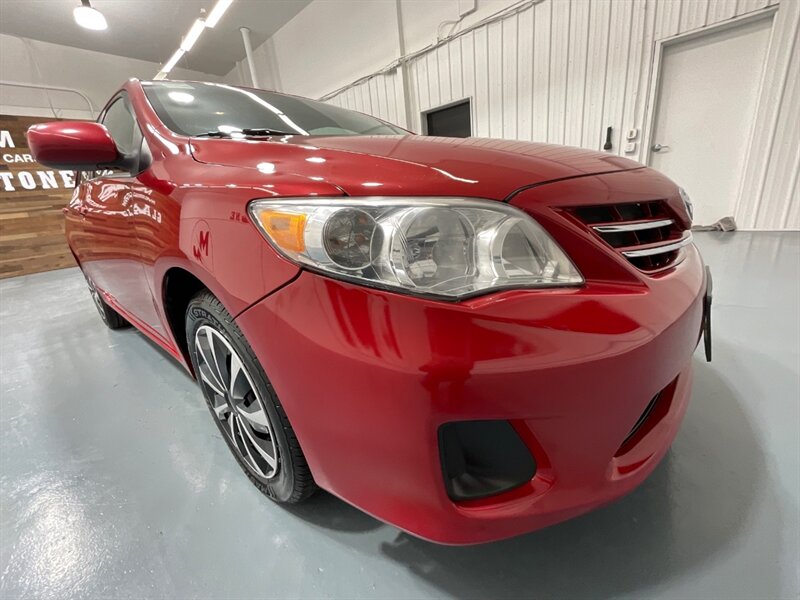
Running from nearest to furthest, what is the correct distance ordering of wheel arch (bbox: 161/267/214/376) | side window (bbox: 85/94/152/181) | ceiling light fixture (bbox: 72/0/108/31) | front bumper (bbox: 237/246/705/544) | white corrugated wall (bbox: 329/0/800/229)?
1. front bumper (bbox: 237/246/705/544)
2. wheel arch (bbox: 161/267/214/376)
3. side window (bbox: 85/94/152/181)
4. white corrugated wall (bbox: 329/0/800/229)
5. ceiling light fixture (bbox: 72/0/108/31)

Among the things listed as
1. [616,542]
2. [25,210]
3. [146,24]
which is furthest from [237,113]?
[146,24]

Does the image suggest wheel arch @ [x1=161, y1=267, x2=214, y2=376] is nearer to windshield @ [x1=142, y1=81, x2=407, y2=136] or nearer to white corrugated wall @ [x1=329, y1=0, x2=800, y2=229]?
windshield @ [x1=142, y1=81, x2=407, y2=136]

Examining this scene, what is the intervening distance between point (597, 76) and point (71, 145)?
4770 millimetres

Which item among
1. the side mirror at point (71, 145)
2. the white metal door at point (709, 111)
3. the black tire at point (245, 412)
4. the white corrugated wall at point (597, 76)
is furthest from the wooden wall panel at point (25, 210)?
the white metal door at point (709, 111)

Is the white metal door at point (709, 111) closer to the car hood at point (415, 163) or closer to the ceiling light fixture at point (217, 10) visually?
the car hood at point (415, 163)

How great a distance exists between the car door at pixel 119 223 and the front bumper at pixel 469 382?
30.9 inches

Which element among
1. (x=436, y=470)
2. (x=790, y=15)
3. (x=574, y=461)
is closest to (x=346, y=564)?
(x=436, y=470)

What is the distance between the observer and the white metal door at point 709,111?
130 inches

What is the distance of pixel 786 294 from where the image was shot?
6.10 ft

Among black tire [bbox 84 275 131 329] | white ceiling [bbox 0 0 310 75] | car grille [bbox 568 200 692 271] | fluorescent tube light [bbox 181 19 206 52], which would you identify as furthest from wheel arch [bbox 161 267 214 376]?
white ceiling [bbox 0 0 310 75]

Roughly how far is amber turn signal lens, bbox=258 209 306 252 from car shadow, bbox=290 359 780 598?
2.17ft

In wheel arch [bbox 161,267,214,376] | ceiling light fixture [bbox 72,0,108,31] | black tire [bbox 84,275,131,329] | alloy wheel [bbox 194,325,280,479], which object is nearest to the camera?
alloy wheel [bbox 194,325,280,479]

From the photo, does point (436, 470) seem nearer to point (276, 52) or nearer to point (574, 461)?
point (574, 461)

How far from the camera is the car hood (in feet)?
1.84
